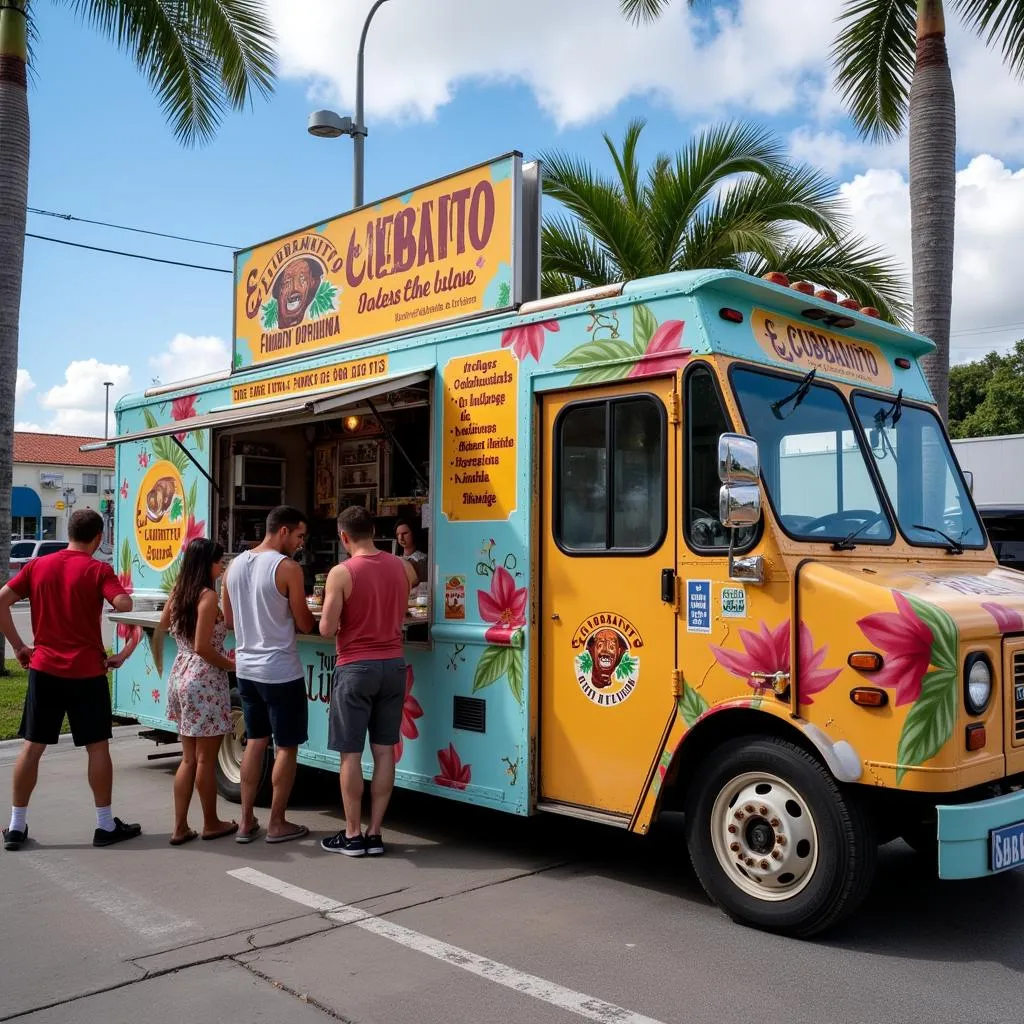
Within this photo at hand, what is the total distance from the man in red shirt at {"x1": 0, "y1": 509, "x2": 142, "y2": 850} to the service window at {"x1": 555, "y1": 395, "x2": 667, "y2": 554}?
2.69 metres

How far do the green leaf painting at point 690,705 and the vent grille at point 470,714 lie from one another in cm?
127

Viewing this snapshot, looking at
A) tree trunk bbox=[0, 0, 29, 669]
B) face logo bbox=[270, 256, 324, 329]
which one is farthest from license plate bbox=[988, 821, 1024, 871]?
tree trunk bbox=[0, 0, 29, 669]

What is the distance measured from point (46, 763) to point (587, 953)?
5924 mm

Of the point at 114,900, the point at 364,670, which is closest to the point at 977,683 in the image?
the point at 364,670

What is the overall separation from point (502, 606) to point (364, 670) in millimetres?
815

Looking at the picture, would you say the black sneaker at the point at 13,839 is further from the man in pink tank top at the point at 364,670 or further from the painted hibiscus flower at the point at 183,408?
the painted hibiscus flower at the point at 183,408

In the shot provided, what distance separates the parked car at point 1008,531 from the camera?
1312 centimetres

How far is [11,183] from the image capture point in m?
11.6

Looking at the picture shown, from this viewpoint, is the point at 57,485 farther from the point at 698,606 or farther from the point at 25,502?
the point at 698,606

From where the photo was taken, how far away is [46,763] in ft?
28.6

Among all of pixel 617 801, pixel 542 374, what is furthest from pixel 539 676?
pixel 542 374

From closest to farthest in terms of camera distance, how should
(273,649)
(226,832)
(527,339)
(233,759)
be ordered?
1. (527,339)
2. (273,649)
3. (226,832)
4. (233,759)

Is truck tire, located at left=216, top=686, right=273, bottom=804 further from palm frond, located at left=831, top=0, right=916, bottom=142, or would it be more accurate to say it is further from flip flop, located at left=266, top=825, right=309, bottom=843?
palm frond, located at left=831, top=0, right=916, bottom=142

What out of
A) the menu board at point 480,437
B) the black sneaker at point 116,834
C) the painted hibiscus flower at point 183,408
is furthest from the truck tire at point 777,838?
the painted hibiscus flower at point 183,408
